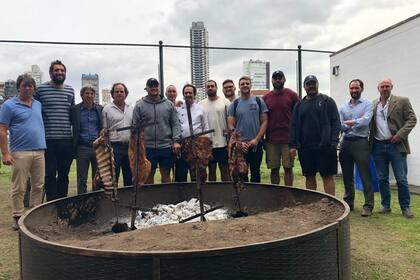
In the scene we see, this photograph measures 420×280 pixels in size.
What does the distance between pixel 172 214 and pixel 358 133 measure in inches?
119

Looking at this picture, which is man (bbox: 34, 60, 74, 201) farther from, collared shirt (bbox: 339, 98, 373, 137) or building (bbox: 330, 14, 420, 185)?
building (bbox: 330, 14, 420, 185)

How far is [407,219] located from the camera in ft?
18.7

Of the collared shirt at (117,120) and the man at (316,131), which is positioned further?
the collared shirt at (117,120)

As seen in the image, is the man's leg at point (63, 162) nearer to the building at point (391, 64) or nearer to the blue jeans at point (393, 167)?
the blue jeans at point (393, 167)

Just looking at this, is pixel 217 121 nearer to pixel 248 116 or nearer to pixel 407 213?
pixel 248 116

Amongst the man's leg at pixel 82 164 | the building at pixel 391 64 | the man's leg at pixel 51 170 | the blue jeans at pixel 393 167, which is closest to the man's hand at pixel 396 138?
the blue jeans at pixel 393 167

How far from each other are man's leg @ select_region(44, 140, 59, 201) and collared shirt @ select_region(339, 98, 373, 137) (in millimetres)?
4181

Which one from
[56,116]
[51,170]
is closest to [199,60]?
[56,116]

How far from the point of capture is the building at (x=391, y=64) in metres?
8.12

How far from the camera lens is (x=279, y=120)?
19.7ft

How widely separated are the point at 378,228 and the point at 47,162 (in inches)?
181

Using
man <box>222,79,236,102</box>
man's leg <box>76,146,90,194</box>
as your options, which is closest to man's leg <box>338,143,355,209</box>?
man <box>222,79,236,102</box>

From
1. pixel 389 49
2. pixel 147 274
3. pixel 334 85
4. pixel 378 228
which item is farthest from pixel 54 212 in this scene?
pixel 334 85

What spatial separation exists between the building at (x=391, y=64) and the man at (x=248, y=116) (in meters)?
3.87
